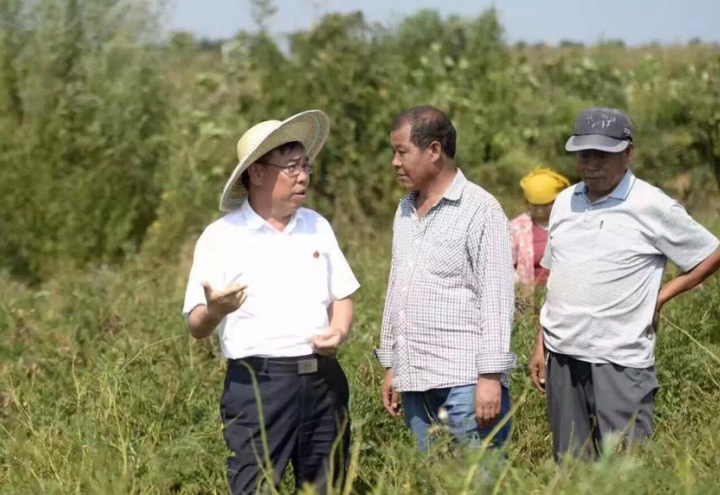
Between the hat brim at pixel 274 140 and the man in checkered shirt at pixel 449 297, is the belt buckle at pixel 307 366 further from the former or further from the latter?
the hat brim at pixel 274 140

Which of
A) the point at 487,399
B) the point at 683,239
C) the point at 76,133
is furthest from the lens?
→ the point at 76,133

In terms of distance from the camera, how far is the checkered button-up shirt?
3707 millimetres

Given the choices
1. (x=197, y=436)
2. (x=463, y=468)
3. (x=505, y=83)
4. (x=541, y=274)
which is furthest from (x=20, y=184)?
(x=463, y=468)

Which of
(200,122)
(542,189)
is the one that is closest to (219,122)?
(200,122)

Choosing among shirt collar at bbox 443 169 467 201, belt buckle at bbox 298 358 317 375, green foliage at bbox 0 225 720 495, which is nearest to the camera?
green foliage at bbox 0 225 720 495

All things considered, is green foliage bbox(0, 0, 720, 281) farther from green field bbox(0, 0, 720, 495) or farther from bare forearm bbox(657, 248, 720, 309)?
bare forearm bbox(657, 248, 720, 309)

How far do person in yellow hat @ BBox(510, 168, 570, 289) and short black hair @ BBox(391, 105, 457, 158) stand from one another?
6.87 feet

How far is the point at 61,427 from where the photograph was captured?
416cm

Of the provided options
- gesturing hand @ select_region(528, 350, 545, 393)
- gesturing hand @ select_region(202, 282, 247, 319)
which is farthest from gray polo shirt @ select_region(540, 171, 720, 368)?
gesturing hand @ select_region(202, 282, 247, 319)

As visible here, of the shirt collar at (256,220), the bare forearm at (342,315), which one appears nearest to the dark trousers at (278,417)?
the bare forearm at (342,315)

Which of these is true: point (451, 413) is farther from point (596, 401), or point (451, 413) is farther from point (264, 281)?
point (264, 281)

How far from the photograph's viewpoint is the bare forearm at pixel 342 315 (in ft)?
12.0

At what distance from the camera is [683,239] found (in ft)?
12.7

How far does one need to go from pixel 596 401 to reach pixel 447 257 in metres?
0.83
